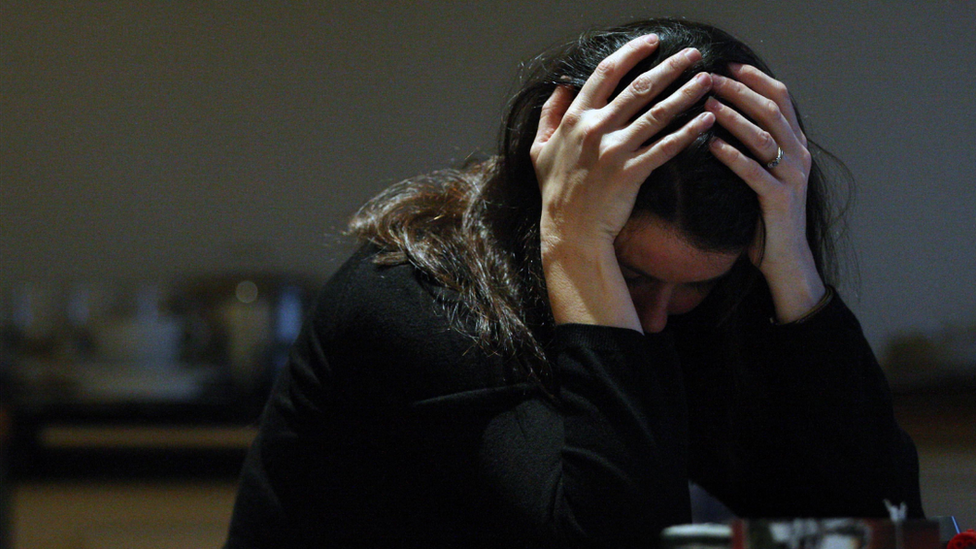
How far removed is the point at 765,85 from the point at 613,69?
0.13m

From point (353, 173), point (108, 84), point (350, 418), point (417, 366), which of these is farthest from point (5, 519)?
point (108, 84)

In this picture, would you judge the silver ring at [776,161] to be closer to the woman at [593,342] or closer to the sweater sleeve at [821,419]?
the woman at [593,342]

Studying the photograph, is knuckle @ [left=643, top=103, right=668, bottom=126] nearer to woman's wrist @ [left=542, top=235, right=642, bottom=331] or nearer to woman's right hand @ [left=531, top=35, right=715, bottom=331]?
woman's right hand @ [left=531, top=35, right=715, bottom=331]

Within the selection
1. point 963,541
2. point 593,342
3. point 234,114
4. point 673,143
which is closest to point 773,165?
point 673,143

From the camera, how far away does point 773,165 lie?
2.25ft

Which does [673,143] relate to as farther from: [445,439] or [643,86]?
[445,439]

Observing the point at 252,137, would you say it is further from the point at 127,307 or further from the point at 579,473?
the point at 579,473

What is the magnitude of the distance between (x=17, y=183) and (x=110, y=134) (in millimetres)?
332

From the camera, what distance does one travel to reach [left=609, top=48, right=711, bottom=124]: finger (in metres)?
0.66

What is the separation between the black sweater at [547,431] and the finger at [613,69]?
194 mm

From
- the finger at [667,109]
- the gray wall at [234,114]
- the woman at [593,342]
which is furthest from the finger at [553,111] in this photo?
the gray wall at [234,114]

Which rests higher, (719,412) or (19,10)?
(19,10)

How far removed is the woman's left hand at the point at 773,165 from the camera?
66 cm

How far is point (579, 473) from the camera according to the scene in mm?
632
